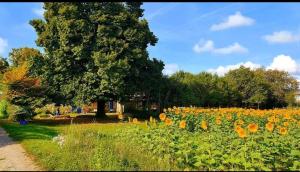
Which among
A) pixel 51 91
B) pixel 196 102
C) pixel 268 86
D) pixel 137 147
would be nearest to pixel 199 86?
pixel 196 102

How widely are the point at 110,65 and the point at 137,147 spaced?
1700 cm

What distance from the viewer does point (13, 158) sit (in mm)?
11305

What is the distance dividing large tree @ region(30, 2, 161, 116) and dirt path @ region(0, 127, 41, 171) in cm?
1241

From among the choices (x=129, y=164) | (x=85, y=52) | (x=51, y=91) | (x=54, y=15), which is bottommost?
(x=129, y=164)

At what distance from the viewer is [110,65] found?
87.6 ft

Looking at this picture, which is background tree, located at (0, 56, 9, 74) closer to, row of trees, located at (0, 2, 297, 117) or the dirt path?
row of trees, located at (0, 2, 297, 117)

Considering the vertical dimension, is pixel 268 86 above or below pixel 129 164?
above

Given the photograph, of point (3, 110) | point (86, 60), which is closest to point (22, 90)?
point (3, 110)

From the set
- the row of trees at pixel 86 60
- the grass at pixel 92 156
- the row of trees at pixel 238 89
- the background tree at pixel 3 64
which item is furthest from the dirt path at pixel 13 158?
the background tree at pixel 3 64

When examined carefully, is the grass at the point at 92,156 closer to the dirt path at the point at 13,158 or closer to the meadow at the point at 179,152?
the meadow at the point at 179,152

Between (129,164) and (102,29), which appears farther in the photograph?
(102,29)

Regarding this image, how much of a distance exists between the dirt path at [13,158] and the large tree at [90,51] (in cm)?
1241

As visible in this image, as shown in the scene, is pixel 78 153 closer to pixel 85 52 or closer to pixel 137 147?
pixel 137 147

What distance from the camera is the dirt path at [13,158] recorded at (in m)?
9.68
